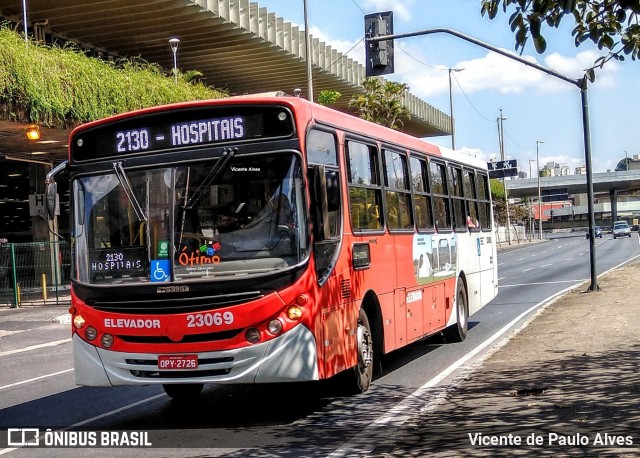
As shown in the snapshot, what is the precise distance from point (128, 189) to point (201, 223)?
36.3 inches

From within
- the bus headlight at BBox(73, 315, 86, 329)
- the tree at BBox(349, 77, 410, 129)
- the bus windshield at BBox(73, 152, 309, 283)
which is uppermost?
the tree at BBox(349, 77, 410, 129)

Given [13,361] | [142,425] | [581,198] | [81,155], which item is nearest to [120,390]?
[142,425]

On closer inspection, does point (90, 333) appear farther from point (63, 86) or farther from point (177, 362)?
point (63, 86)

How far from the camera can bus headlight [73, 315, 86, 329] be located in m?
8.97

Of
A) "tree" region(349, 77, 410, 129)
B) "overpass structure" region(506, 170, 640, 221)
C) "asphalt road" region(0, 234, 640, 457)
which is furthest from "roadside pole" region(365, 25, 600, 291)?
"overpass structure" region(506, 170, 640, 221)

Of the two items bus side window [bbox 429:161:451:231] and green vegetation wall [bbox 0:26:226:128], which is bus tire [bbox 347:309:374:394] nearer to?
bus side window [bbox 429:161:451:231]

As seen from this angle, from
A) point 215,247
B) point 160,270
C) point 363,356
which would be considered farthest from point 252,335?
point 363,356

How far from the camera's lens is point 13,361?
16.5m

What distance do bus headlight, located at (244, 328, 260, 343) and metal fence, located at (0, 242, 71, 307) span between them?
20.5 metres

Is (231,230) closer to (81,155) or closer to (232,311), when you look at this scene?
(232,311)

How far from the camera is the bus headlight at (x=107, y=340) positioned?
8.75 m

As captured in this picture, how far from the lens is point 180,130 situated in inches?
355

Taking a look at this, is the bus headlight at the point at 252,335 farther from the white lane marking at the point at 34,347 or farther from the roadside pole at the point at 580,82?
the roadside pole at the point at 580,82

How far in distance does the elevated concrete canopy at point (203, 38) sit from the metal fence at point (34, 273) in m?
3.63
